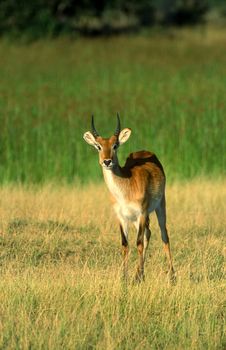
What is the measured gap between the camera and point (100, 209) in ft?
40.8

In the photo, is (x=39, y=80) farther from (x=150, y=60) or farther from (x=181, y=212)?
(x=181, y=212)

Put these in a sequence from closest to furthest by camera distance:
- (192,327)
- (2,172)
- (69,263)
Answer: (192,327) < (69,263) < (2,172)

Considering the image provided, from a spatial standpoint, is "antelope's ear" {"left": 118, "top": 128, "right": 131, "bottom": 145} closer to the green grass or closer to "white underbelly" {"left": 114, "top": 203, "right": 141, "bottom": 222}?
"white underbelly" {"left": 114, "top": 203, "right": 141, "bottom": 222}

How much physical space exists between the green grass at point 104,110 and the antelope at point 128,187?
509cm

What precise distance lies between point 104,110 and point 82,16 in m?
26.0

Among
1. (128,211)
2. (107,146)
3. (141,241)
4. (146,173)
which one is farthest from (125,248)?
(107,146)

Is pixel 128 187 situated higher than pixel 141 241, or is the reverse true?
pixel 128 187

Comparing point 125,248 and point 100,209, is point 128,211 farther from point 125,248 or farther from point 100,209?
point 100,209

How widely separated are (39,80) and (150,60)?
5.84 m

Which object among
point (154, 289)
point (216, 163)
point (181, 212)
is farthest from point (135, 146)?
point (154, 289)

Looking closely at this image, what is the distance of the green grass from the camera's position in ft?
50.2

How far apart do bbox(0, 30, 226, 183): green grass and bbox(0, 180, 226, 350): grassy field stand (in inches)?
98.2

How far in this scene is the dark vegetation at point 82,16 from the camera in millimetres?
39000

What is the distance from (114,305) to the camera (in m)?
7.84
